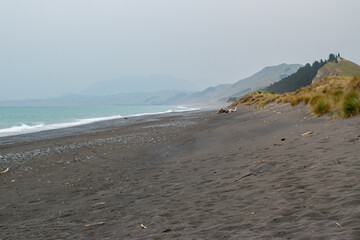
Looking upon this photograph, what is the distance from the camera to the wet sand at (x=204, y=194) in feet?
11.1

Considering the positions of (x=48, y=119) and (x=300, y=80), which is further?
(x=300, y=80)

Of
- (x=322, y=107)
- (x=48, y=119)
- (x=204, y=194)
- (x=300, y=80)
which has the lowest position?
(x=204, y=194)

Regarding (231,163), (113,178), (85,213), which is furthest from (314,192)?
(113,178)

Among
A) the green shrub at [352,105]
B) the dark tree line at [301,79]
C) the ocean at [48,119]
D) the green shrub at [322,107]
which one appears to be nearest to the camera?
the green shrub at [352,105]

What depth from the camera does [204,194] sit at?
5105 mm

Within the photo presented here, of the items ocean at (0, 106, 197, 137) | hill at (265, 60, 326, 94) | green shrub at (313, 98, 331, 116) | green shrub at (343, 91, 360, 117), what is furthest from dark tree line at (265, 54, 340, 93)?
green shrub at (343, 91, 360, 117)

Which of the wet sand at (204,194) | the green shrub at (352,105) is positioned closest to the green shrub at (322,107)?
the green shrub at (352,105)

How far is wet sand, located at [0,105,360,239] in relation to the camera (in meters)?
3.38

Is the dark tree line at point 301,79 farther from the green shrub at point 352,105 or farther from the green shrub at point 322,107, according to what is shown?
the green shrub at point 352,105

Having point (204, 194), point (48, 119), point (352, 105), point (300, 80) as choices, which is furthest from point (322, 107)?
point (300, 80)

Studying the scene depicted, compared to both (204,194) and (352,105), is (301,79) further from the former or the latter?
(204,194)

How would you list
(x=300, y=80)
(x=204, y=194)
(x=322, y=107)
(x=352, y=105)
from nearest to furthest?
(x=204, y=194), (x=352, y=105), (x=322, y=107), (x=300, y=80)

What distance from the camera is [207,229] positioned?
3486 mm

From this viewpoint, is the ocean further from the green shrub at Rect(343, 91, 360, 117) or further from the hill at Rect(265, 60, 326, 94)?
the hill at Rect(265, 60, 326, 94)
